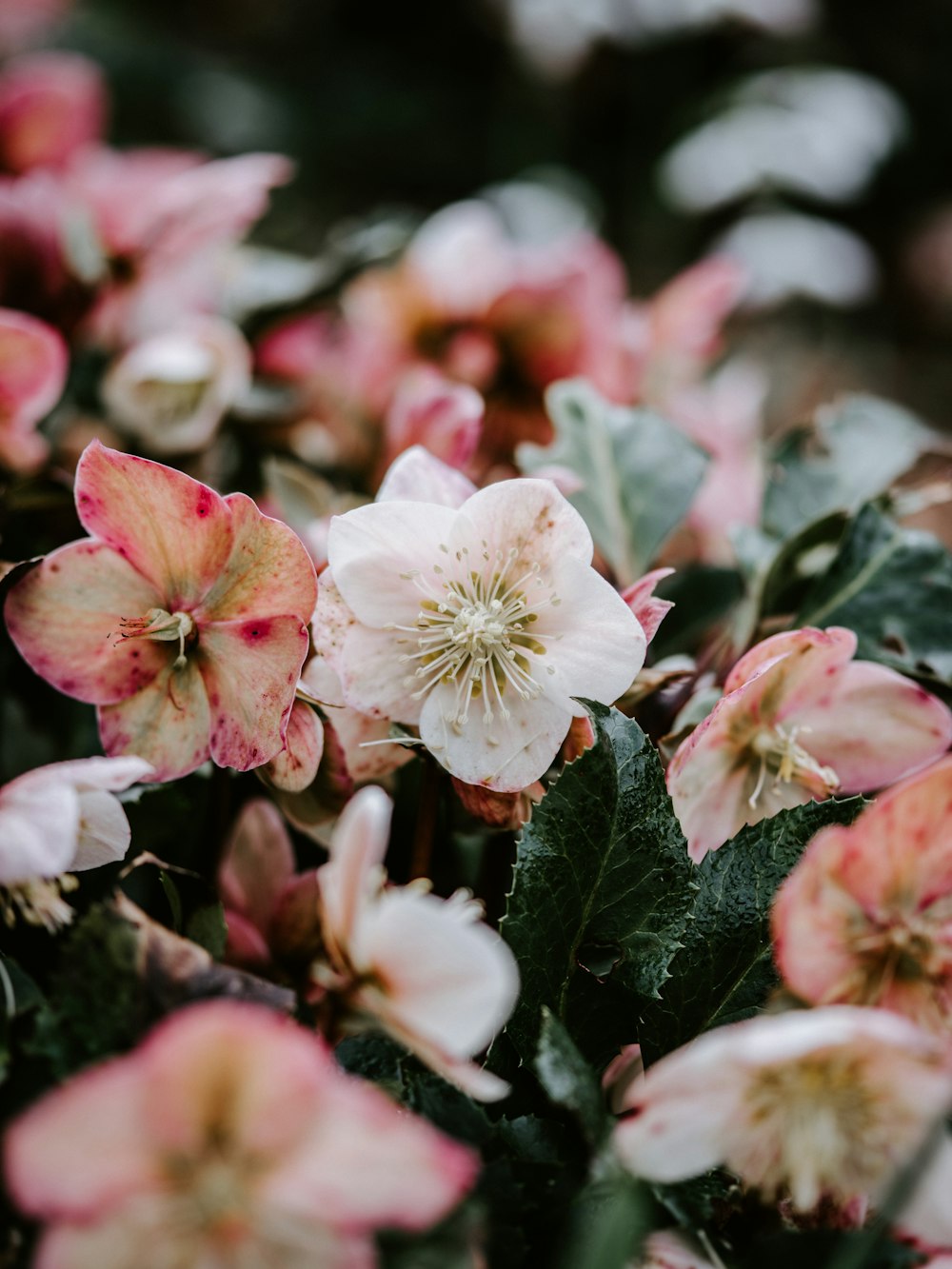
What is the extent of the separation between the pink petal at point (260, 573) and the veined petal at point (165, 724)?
3 cm

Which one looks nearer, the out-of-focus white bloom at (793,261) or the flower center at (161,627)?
the flower center at (161,627)

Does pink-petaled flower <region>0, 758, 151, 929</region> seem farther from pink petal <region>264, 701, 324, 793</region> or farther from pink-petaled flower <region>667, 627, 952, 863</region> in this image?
pink-petaled flower <region>667, 627, 952, 863</region>

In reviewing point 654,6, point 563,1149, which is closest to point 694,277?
point 563,1149

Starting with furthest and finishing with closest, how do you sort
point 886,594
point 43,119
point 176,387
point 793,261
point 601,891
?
point 793,261, point 43,119, point 176,387, point 886,594, point 601,891

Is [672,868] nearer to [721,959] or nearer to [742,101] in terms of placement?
[721,959]

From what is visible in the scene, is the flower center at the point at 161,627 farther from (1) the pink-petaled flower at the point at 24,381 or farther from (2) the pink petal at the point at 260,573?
(1) the pink-petaled flower at the point at 24,381

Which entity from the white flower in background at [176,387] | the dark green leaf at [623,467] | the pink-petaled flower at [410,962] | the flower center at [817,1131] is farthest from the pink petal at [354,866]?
the white flower in background at [176,387]

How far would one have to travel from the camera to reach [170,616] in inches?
14.3

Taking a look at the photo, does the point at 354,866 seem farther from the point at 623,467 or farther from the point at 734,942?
the point at 623,467

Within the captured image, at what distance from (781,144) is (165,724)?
1.29m

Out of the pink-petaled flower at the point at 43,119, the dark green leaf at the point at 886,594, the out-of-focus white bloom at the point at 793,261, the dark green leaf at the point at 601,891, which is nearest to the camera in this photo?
the dark green leaf at the point at 601,891

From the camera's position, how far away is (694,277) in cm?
73

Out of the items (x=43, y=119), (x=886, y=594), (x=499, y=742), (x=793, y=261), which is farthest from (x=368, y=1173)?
(x=793, y=261)

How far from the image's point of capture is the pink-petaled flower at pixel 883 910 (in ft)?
0.93
